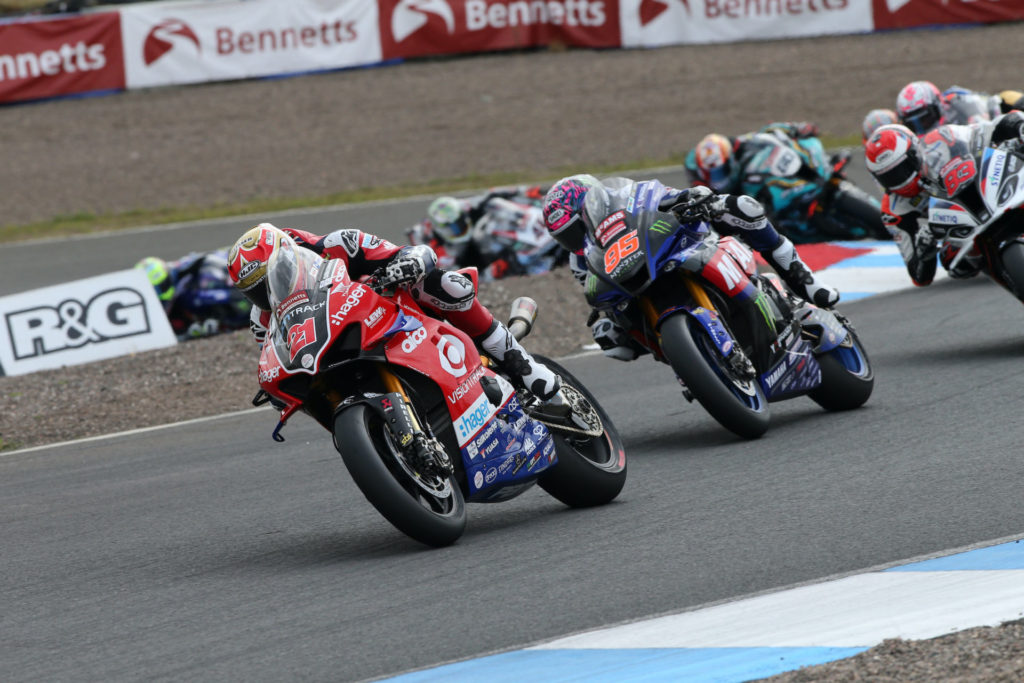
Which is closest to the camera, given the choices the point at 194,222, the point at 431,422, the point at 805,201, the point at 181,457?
the point at 431,422

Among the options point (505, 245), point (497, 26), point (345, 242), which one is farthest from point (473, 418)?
point (497, 26)

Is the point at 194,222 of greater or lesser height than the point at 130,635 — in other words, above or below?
below

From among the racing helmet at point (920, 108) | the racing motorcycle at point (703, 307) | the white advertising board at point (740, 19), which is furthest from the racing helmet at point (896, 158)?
the white advertising board at point (740, 19)

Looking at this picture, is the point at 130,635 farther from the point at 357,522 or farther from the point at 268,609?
the point at 357,522

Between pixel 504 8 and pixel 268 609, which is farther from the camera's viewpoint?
pixel 504 8

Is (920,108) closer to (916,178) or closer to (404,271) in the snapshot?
(916,178)

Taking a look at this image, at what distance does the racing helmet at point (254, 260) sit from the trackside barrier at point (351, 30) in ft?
70.1

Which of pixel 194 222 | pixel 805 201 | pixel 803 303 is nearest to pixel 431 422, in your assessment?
pixel 803 303

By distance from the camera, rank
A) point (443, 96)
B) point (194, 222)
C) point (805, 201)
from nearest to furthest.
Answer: point (805, 201) < point (194, 222) < point (443, 96)

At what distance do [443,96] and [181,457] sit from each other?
→ 19137 mm

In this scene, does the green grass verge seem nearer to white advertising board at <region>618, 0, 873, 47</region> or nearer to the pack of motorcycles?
white advertising board at <region>618, 0, 873, 47</region>

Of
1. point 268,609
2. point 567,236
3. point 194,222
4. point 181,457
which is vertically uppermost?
point 567,236

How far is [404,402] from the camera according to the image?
580 centimetres

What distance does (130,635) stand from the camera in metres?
5.23
